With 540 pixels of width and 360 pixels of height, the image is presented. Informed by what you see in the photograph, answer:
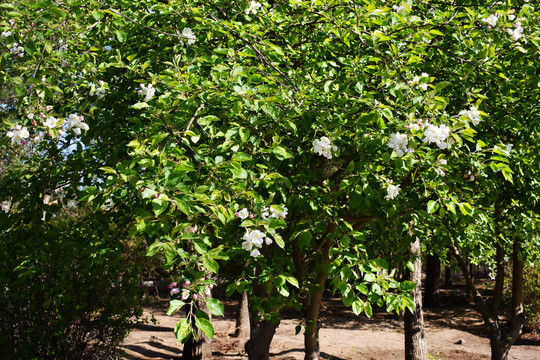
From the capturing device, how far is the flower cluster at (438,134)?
87.4 inches

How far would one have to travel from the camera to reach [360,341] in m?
10.3

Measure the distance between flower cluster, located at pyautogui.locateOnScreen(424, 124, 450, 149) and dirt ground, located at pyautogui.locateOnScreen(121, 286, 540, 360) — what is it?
17.6ft

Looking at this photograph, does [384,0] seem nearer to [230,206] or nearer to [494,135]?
[494,135]

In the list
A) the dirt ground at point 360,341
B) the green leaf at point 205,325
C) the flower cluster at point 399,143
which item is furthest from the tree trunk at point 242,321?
the green leaf at point 205,325

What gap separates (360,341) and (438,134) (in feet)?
29.9

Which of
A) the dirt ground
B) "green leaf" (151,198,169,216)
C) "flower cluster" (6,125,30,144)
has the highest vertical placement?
"flower cluster" (6,125,30,144)

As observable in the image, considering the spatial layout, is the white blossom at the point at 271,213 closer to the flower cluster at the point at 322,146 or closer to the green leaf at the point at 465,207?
the flower cluster at the point at 322,146

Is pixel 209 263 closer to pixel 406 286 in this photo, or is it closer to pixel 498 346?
pixel 406 286

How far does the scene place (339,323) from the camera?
13648 mm

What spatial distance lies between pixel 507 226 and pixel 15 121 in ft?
17.4

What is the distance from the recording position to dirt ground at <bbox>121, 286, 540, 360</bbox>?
8578mm

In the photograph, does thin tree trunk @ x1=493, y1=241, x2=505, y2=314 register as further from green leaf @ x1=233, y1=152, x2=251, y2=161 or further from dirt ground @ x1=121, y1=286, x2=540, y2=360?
green leaf @ x1=233, y1=152, x2=251, y2=161

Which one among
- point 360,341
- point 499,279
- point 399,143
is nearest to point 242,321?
point 360,341

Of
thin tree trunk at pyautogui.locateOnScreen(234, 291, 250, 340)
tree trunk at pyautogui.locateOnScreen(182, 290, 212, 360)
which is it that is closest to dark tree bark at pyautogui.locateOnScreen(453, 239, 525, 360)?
tree trunk at pyautogui.locateOnScreen(182, 290, 212, 360)
